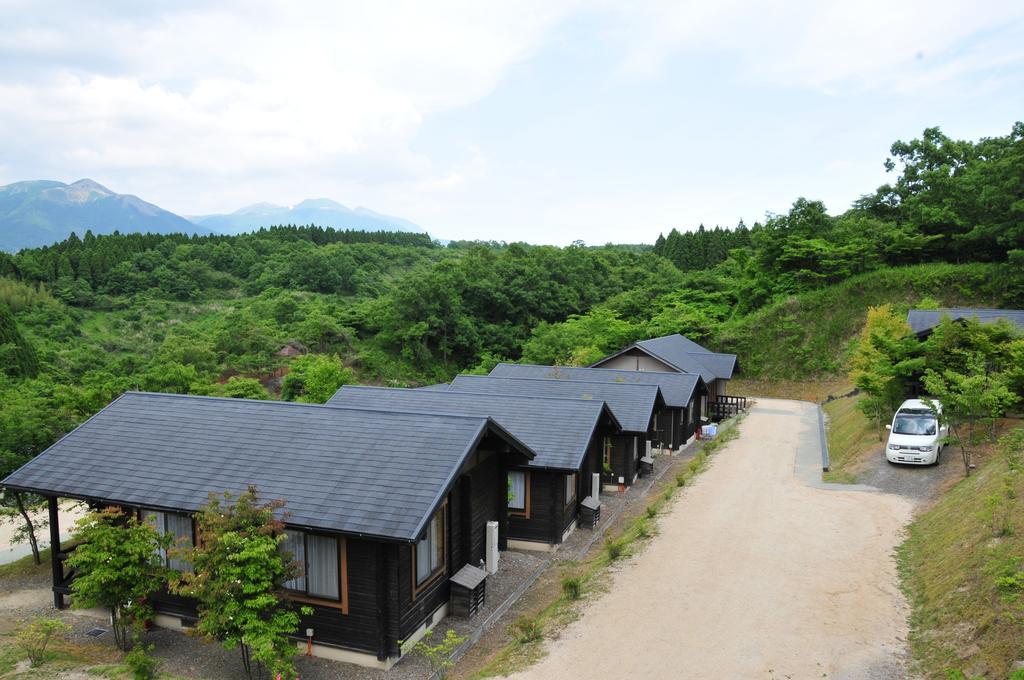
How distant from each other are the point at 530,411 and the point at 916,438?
1103 centimetres

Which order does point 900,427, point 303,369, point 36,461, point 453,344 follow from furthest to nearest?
point 453,344, point 303,369, point 900,427, point 36,461

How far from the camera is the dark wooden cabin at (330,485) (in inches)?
360

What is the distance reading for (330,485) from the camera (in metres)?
9.66

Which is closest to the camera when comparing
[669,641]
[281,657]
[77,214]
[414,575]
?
[281,657]

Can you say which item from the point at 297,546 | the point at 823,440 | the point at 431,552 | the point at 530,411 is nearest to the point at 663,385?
the point at 823,440

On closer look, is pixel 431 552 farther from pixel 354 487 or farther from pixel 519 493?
pixel 519 493

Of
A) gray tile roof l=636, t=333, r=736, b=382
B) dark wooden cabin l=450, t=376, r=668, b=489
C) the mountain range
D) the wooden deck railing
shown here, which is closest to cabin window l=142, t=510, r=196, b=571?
dark wooden cabin l=450, t=376, r=668, b=489

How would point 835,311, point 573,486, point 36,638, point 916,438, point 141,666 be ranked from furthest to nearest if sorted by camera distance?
point 835,311
point 916,438
point 573,486
point 36,638
point 141,666

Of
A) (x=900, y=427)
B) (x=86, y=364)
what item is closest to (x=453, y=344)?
(x=86, y=364)

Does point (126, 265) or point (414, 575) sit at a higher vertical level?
point (126, 265)

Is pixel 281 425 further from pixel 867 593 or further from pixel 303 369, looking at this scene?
pixel 303 369

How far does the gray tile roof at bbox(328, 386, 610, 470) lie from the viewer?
14.4 m

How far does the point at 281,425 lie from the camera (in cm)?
1155

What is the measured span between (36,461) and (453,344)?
4149 centimetres
